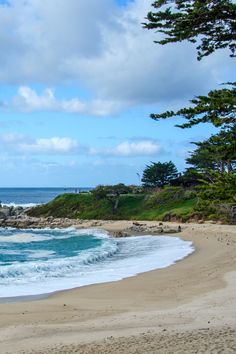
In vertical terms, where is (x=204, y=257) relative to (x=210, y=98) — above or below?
below

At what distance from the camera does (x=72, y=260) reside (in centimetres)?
2512

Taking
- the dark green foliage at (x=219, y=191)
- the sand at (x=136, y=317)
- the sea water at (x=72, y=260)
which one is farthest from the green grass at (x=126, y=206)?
the dark green foliage at (x=219, y=191)

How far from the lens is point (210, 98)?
28.2ft

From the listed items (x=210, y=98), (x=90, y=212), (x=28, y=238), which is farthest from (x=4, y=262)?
(x=90, y=212)

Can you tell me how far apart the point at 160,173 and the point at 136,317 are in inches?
2370

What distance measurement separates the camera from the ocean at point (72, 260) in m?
18.6

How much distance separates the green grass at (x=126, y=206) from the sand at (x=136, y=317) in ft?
111

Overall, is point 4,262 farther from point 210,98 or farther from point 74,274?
point 210,98

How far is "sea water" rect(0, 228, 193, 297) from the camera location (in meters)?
18.7

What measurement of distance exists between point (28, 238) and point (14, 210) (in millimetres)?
28370

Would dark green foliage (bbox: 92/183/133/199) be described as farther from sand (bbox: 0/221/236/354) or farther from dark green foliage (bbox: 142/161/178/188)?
sand (bbox: 0/221/236/354)

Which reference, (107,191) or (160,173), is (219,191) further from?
(160,173)

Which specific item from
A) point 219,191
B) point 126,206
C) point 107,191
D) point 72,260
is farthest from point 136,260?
point 107,191

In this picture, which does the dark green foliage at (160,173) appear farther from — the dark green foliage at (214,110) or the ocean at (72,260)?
the dark green foliage at (214,110)
